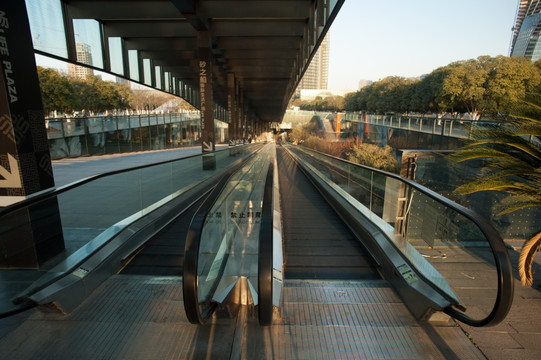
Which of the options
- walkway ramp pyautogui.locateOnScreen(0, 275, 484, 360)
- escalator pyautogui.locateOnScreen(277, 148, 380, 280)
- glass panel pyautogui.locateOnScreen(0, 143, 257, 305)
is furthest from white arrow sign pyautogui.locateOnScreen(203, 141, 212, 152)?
walkway ramp pyautogui.locateOnScreen(0, 275, 484, 360)

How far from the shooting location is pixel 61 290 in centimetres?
300

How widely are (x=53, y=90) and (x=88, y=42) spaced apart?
82.0 feet

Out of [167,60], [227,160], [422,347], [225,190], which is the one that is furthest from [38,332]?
[167,60]

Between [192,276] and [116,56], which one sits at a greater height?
[116,56]

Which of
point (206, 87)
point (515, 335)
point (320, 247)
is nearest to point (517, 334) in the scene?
point (515, 335)

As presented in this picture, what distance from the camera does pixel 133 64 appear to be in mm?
19188

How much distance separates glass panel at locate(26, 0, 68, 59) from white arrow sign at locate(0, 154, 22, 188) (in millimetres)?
6768

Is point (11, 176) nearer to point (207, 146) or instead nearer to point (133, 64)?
point (207, 146)

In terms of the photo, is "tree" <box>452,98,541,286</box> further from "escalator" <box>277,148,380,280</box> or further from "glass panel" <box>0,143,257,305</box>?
"glass panel" <box>0,143,257,305</box>

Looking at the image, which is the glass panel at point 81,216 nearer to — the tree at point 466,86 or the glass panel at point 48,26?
the glass panel at point 48,26

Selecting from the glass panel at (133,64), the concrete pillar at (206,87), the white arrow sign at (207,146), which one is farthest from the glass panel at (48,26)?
the glass panel at (133,64)

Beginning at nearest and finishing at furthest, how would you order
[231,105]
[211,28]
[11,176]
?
[11,176]
[211,28]
[231,105]

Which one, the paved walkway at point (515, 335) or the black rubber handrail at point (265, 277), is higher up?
the black rubber handrail at point (265, 277)

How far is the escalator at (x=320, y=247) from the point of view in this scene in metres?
4.35
